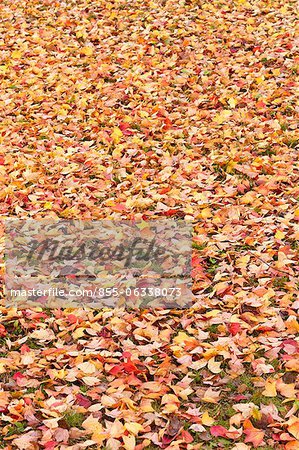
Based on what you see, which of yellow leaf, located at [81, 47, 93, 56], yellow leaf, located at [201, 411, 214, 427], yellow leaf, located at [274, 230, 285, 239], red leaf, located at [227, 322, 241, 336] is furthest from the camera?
yellow leaf, located at [81, 47, 93, 56]

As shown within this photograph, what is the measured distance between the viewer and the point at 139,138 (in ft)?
20.1

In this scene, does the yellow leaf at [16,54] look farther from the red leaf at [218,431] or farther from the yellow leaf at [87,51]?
the red leaf at [218,431]

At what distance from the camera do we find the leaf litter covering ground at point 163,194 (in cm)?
339

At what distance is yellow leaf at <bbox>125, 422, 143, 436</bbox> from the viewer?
10.6 ft

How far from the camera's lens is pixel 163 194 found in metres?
5.23

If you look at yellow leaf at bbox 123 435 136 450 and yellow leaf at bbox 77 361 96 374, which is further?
yellow leaf at bbox 77 361 96 374

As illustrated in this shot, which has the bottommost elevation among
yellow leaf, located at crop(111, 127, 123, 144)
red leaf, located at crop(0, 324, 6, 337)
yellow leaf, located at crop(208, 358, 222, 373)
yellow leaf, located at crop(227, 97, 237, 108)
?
yellow leaf, located at crop(208, 358, 222, 373)

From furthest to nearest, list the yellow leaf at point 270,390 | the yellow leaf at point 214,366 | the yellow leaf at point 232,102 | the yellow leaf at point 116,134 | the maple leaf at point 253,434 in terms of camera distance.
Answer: the yellow leaf at point 232,102 < the yellow leaf at point 116,134 < the yellow leaf at point 214,366 < the yellow leaf at point 270,390 < the maple leaf at point 253,434

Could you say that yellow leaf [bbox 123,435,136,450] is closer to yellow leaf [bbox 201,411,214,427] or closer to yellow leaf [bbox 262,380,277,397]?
yellow leaf [bbox 201,411,214,427]

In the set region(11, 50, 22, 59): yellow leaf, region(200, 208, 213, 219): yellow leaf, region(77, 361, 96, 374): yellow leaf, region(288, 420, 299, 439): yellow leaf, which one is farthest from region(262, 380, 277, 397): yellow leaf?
region(11, 50, 22, 59): yellow leaf

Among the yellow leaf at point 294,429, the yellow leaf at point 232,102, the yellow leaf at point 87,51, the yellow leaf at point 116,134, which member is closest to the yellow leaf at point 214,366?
the yellow leaf at point 294,429

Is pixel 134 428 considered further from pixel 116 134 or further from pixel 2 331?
pixel 116 134

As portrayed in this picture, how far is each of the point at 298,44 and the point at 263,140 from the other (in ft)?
7.93

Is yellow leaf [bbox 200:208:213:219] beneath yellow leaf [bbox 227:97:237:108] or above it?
beneath
